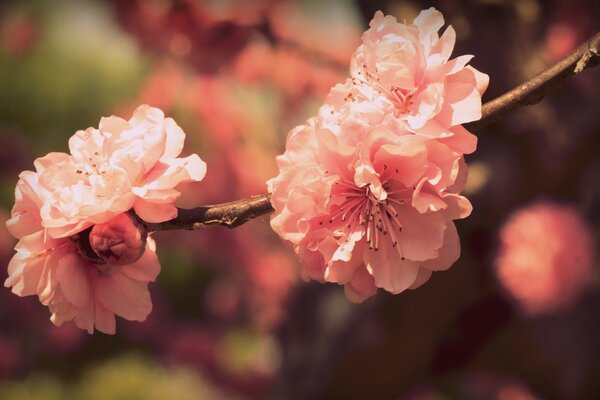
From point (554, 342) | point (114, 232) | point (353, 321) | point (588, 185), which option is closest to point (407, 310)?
point (353, 321)

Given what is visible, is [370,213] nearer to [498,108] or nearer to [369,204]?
[369,204]

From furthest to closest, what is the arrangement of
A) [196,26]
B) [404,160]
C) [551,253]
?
1. [196,26]
2. [551,253]
3. [404,160]

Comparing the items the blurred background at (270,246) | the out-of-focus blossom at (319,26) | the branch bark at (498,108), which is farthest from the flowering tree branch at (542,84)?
the out-of-focus blossom at (319,26)

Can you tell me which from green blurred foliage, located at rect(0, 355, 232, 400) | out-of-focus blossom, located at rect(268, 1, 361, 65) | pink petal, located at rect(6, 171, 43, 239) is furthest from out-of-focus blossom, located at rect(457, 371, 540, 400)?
pink petal, located at rect(6, 171, 43, 239)

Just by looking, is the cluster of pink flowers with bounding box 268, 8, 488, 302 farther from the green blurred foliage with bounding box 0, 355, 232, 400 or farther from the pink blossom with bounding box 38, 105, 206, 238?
the green blurred foliage with bounding box 0, 355, 232, 400

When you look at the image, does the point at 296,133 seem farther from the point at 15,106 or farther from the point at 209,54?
the point at 15,106

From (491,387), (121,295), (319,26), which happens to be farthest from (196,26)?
(121,295)

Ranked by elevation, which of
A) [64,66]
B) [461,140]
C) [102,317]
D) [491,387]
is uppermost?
[461,140]
